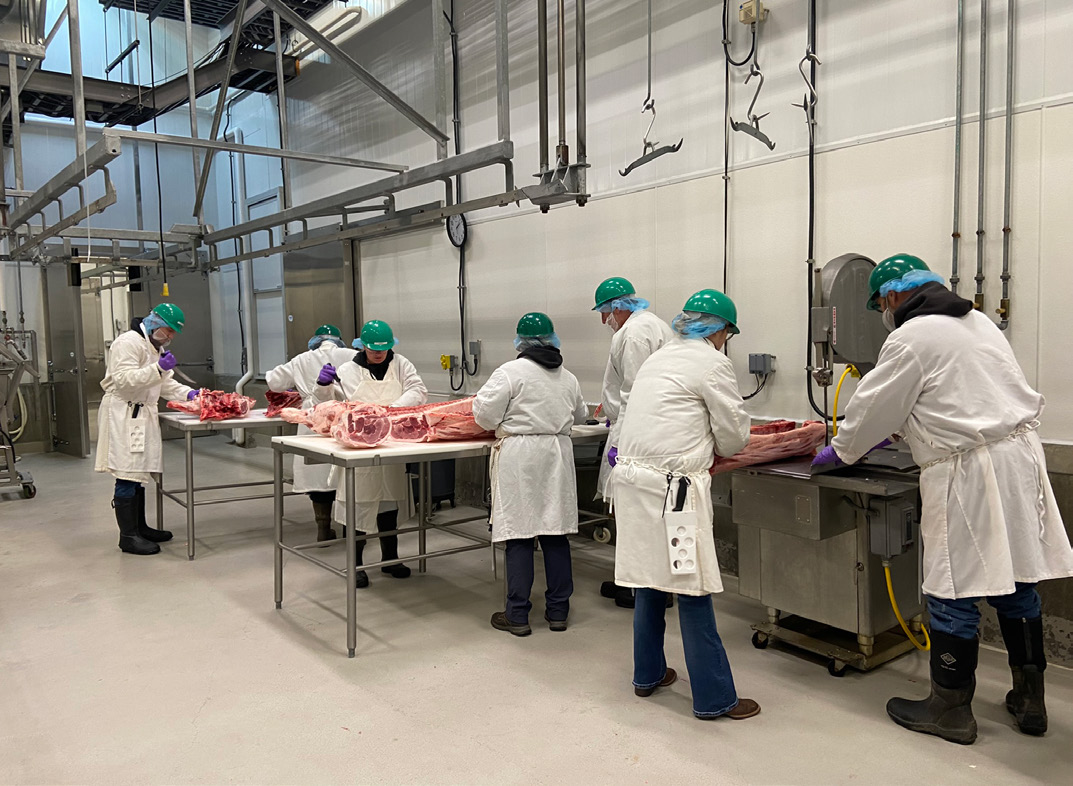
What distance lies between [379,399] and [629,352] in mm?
1494

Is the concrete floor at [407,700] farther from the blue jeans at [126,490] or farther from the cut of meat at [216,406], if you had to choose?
Result: the cut of meat at [216,406]

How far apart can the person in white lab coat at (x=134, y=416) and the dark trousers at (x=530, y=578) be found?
273cm

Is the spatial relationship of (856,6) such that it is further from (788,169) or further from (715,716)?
(715,716)

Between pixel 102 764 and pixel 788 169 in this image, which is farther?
pixel 788 169

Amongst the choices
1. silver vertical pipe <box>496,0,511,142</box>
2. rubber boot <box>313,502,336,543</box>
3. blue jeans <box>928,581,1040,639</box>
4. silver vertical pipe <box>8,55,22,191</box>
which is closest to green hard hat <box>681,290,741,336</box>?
blue jeans <box>928,581,1040,639</box>

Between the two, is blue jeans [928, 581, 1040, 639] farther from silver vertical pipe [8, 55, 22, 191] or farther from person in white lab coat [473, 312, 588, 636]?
silver vertical pipe [8, 55, 22, 191]

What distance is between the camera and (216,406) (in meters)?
5.23

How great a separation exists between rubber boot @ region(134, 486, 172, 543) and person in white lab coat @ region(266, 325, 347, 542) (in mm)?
1042

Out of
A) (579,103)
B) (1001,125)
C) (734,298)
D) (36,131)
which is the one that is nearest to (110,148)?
(579,103)

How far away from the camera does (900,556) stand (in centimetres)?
324

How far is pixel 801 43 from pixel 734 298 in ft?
4.40

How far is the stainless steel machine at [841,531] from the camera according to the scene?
297 centimetres

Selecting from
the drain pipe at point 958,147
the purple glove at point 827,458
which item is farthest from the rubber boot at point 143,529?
the drain pipe at point 958,147

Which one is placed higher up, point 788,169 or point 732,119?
point 732,119
